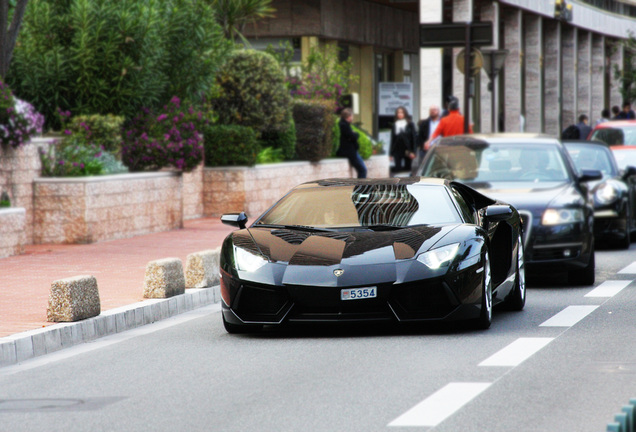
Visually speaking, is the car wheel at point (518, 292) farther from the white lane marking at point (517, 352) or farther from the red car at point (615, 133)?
the red car at point (615, 133)

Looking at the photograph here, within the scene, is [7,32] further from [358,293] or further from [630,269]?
[358,293]

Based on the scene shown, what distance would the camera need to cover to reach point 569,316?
1030cm

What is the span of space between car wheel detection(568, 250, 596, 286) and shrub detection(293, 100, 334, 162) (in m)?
13.9

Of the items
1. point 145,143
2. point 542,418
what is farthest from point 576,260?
point 145,143

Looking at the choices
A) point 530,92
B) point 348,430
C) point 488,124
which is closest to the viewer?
point 348,430

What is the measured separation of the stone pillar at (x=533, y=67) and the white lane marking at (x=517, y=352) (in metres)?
43.2

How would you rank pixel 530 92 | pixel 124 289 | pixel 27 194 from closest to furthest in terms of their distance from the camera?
pixel 124 289 → pixel 27 194 → pixel 530 92

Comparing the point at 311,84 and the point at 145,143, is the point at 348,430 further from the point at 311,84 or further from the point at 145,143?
the point at 311,84

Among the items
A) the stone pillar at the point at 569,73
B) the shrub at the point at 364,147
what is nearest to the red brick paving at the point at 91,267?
the shrub at the point at 364,147

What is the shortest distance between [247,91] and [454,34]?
400 cm

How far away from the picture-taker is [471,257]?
9.21m

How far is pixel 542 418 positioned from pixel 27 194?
1187 cm

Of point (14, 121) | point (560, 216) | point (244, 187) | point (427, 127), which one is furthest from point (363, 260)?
point (427, 127)

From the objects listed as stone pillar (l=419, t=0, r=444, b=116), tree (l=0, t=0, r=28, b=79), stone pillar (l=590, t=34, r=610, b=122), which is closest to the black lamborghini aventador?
tree (l=0, t=0, r=28, b=79)
